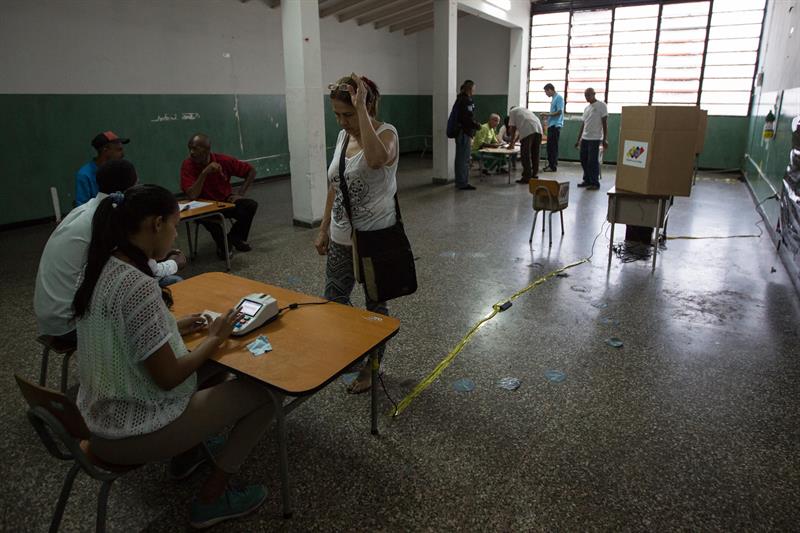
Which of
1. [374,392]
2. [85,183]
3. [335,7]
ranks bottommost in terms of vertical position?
[374,392]

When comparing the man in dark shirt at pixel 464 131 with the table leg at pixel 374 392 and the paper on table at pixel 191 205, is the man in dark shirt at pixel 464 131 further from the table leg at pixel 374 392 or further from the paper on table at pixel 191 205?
the table leg at pixel 374 392


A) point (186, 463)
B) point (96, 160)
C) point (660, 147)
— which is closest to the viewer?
point (186, 463)

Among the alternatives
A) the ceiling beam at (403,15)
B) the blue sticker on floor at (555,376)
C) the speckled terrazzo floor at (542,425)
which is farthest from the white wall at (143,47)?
the blue sticker on floor at (555,376)

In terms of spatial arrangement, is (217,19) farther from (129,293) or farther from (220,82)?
(129,293)

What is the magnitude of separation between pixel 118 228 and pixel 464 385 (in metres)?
1.84

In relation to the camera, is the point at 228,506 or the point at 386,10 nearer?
the point at 228,506

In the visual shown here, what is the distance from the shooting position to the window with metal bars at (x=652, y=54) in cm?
962

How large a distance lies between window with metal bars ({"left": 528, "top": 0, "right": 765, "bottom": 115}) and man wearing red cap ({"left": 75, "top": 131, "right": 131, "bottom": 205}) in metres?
10.4

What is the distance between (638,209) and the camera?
4316mm

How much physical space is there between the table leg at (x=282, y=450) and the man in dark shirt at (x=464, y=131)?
7054mm

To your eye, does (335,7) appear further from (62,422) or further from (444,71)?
(62,422)

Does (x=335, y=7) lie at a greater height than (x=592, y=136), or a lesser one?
greater

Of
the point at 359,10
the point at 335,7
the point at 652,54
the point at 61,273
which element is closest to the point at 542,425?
the point at 61,273

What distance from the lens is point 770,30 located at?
8359mm
